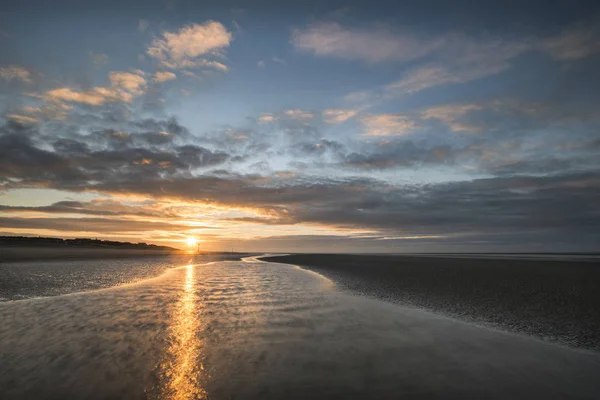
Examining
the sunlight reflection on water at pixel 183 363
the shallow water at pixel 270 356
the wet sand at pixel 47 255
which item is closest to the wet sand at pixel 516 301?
the shallow water at pixel 270 356

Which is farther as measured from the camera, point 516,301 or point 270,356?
point 516,301

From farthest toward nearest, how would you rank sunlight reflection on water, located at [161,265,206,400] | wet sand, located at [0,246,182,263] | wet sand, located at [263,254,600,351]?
wet sand, located at [0,246,182,263], wet sand, located at [263,254,600,351], sunlight reflection on water, located at [161,265,206,400]

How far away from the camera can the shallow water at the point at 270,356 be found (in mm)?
6988

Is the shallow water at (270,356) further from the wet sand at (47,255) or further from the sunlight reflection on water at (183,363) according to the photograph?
the wet sand at (47,255)

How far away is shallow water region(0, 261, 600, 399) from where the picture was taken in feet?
22.9

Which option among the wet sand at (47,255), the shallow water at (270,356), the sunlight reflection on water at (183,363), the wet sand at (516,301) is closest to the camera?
the sunlight reflection on water at (183,363)

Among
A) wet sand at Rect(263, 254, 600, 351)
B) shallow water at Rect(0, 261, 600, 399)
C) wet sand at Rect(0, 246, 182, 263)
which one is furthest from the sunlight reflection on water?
wet sand at Rect(0, 246, 182, 263)

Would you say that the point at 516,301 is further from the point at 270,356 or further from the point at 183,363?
the point at 183,363

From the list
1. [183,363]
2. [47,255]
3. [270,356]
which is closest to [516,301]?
[270,356]

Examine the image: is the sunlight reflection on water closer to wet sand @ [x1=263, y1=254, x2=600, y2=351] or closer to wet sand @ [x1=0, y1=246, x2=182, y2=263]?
wet sand @ [x1=263, y1=254, x2=600, y2=351]

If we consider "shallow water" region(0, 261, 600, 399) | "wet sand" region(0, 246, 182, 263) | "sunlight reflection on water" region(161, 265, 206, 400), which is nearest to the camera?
"sunlight reflection on water" region(161, 265, 206, 400)

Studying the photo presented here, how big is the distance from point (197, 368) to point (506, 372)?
24.5 feet

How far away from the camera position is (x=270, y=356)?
9.11 metres

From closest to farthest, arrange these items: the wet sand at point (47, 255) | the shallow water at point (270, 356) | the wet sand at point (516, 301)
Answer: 1. the shallow water at point (270, 356)
2. the wet sand at point (516, 301)
3. the wet sand at point (47, 255)
